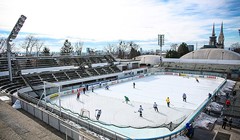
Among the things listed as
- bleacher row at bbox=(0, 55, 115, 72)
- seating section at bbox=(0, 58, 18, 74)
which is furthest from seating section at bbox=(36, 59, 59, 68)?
seating section at bbox=(0, 58, 18, 74)

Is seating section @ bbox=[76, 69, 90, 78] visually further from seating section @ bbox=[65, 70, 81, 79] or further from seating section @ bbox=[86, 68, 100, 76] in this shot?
seating section @ bbox=[86, 68, 100, 76]

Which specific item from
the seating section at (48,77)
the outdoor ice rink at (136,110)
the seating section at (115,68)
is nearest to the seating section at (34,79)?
the seating section at (48,77)

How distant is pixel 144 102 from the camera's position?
18391 millimetres

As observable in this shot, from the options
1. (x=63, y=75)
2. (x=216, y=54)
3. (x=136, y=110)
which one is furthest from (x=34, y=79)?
(x=216, y=54)

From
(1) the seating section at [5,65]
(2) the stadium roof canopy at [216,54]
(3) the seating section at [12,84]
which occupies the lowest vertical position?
(3) the seating section at [12,84]

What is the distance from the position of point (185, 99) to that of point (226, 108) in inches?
161

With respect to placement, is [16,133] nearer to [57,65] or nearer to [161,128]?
[161,128]

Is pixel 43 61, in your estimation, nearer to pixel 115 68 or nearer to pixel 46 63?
pixel 46 63

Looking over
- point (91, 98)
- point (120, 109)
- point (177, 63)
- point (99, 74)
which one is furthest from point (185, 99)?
point (177, 63)

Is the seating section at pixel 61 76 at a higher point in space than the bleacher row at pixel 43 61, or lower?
lower

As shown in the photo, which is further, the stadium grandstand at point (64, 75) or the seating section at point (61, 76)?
the seating section at point (61, 76)

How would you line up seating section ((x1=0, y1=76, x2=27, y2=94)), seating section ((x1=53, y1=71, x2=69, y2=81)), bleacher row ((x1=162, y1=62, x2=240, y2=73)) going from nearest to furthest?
seating section ((x1=0, y1=76, x2=27, y2=94)) < seating section ((x1=53, y1=71, x2=69, y2=81)) < bleacher row ((x1=162, y1=62, x2=240, y2=73))

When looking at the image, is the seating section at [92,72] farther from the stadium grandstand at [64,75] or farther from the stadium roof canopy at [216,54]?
the stadium roof canopy at [216,54]

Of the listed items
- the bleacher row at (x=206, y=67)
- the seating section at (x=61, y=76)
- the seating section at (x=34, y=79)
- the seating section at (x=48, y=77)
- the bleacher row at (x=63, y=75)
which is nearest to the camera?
the seating section at (x=34, y=79)
